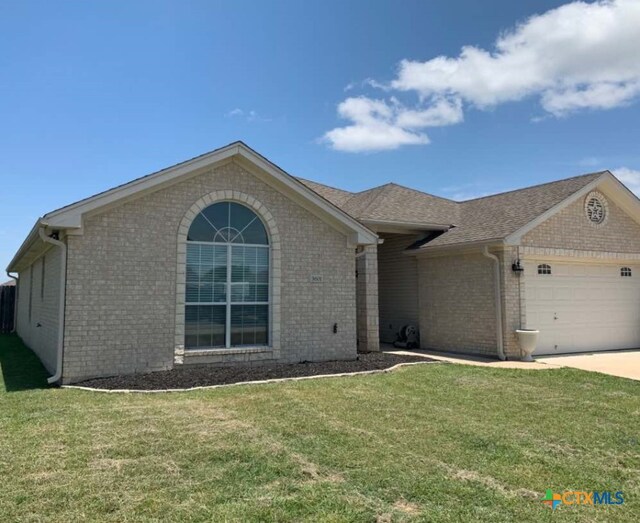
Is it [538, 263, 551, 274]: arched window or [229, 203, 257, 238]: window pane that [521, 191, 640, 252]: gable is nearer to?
[538, 263, 551, 274]: arched window

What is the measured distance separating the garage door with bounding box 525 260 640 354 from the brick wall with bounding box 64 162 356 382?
21.0 ft

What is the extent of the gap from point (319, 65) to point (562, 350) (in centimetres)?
1136

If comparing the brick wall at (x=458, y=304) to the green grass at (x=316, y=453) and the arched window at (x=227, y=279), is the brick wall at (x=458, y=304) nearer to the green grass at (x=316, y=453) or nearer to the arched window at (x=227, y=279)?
the green grass at (x=316, y=453)

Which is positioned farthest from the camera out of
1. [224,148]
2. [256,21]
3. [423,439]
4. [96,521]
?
[256,21]

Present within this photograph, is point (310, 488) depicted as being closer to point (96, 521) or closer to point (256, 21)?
point (96, 521)

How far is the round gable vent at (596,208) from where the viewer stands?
15.1 metres

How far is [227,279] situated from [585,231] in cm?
1116

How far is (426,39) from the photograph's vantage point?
14422 mm

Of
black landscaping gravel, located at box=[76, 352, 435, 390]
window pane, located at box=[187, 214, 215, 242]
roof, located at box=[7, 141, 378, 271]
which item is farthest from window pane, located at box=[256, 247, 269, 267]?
black landscaping gravel, located at box=[76, 352, 435, 390]

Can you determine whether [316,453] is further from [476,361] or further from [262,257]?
[476,361]

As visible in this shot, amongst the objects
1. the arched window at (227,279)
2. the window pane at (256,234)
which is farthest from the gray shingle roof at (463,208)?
the arched window at (227,279)

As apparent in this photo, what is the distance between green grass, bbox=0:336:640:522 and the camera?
3973 mm

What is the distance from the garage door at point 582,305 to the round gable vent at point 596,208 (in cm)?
146

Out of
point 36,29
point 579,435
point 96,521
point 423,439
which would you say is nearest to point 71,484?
point 96,521
